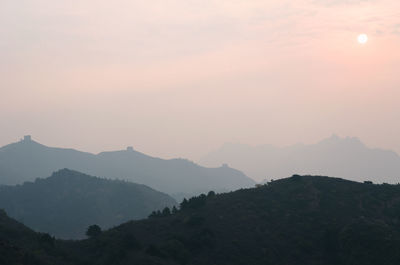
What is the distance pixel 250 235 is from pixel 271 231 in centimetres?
428

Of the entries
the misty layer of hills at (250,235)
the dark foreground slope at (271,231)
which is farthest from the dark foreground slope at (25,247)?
the dark foreground slope at (271,231)

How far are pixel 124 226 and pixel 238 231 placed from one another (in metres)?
19.4

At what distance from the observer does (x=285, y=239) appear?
76.9 metres

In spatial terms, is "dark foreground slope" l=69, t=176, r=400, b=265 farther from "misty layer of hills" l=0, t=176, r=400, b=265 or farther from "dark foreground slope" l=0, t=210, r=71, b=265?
"dark foreground slope" l=0, t=210, r=71, b=265

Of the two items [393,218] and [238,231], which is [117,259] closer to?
[238,231]

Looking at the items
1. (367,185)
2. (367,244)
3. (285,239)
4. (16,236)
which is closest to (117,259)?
(16,236)

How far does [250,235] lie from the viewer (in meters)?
78.1

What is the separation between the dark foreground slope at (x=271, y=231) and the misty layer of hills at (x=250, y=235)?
0.14 metres

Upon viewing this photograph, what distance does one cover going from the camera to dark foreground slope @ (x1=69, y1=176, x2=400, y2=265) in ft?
226

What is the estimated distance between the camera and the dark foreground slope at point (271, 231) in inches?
2714

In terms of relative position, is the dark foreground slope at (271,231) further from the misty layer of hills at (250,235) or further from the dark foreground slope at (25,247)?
the dark foreground slope at (25,247)

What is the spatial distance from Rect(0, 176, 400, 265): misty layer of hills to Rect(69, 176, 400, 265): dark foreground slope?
144mm

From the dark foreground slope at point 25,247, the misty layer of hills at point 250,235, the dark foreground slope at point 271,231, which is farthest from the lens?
the dark foreground slope at point 271,231

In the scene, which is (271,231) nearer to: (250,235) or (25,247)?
(250,235)
